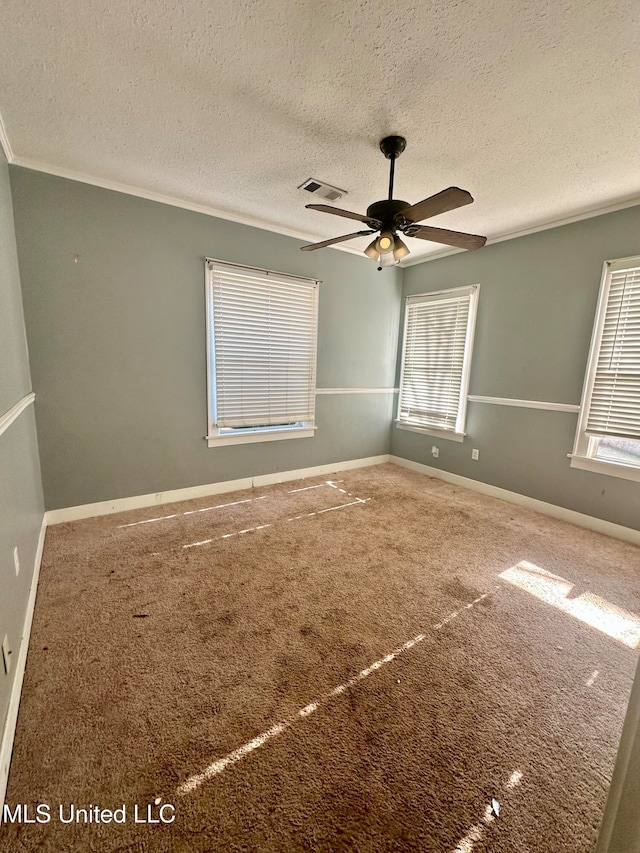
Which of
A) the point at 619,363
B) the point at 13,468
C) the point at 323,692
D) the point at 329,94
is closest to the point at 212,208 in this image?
the point at 329,94

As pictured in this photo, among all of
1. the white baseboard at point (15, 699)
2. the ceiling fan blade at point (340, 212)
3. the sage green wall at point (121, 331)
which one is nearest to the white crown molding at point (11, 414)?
the sage green wall at point (121, 331)

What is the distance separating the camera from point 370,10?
1332 millimetres

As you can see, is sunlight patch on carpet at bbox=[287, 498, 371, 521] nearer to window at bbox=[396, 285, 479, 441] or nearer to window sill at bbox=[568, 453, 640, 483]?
window at bbox=[396, 285, 479, 441]

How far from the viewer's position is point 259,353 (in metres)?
3.55

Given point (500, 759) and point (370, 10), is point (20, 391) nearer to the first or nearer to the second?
point (370, 10)

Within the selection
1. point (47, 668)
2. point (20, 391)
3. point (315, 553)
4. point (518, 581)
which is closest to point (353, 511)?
point (315, 553)

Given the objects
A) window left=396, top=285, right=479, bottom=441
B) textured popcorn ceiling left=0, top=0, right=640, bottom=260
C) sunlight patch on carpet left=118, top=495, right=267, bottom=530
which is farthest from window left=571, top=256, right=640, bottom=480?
sunlight patch on carpet left=118, top=495, right=267, bottom=530

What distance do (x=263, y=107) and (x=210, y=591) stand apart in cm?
269

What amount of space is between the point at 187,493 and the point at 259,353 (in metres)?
1.56

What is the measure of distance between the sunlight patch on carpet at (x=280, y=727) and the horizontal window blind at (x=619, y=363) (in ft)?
7.87

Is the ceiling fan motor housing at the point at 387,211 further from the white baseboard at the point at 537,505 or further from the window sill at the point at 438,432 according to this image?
the white baseboard at the point at 537,505

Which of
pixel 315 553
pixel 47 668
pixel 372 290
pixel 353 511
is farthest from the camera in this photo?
pixel 372 290

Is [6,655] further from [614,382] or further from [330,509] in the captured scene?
[614,382]

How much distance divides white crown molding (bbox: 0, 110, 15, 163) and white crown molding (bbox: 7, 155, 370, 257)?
0.01m
